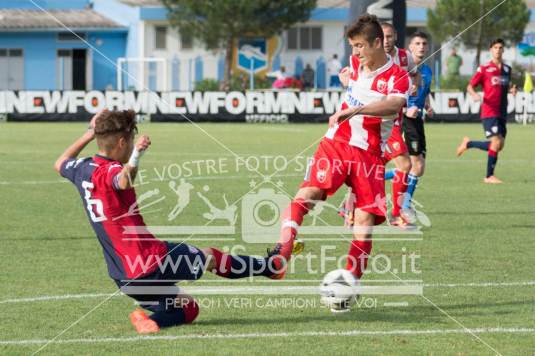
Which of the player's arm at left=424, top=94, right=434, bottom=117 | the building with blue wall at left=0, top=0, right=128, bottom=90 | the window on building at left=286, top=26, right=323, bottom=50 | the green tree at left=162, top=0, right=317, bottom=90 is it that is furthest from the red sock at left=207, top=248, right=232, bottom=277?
the window on building at left=286, top=26, right=323, bottom=50

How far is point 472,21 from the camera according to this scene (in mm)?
54375

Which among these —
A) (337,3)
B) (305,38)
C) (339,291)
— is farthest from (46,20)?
(339,291)

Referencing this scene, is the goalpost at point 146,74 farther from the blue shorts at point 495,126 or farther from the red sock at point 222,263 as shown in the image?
the red sock at point 222,263

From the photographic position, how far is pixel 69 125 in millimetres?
34906

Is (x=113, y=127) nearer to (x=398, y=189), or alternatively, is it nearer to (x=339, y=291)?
(x=339, y=291)

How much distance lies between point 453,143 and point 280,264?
20327 mm

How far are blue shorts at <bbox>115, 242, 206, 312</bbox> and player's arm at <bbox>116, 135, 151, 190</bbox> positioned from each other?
556mm

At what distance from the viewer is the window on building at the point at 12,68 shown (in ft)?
207

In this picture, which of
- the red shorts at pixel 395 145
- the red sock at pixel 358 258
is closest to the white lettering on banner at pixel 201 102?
the red shorts at pixel 395 145

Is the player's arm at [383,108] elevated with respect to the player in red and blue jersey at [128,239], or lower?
elevated

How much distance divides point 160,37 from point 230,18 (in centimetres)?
762

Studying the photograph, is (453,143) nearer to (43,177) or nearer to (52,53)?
(43,177)

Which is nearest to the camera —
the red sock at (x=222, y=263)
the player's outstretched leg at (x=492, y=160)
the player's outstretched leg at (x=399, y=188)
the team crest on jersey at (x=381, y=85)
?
the red sock at (x=222, y=263)

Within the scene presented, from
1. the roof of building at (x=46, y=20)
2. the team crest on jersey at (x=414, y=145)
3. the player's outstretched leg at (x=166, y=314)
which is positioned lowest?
the player's outstretched leg at (x=166, y=314)
